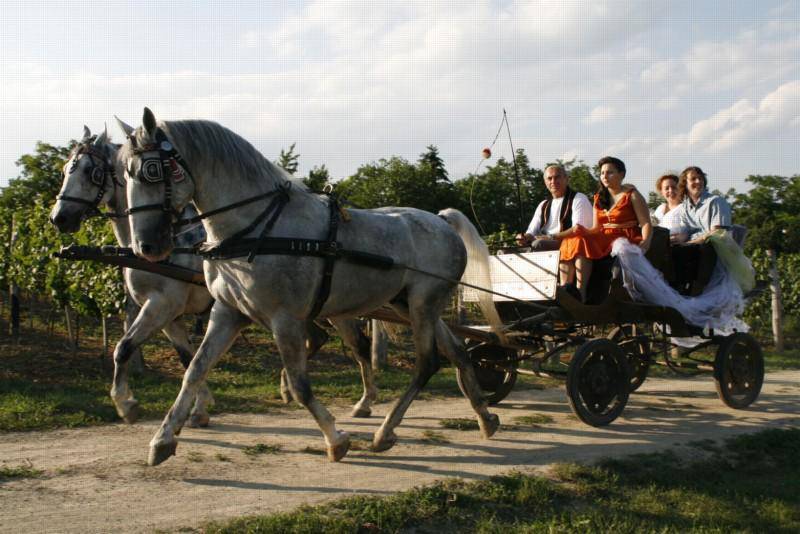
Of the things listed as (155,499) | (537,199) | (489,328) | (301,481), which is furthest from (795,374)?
(537,199)

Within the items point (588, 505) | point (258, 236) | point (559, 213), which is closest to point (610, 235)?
point (559, 213)

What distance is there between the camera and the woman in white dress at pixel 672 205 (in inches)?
326

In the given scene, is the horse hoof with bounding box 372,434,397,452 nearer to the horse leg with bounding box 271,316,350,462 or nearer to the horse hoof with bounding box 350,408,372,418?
the horse leg with bounding box 271,316,350,462

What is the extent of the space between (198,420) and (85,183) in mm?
2439

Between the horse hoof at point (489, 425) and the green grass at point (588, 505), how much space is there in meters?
1.11

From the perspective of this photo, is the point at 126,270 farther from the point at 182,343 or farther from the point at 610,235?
the point at 610,235

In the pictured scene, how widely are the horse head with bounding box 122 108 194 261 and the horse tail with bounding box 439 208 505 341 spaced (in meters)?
2.84

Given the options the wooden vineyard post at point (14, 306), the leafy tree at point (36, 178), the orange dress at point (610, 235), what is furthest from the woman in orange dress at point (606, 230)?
the leafy tree at point (36, 178)

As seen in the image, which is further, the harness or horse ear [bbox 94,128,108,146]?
horse ear [bbox 94,128,108,146]

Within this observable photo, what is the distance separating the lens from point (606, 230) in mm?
7164

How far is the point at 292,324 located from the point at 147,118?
1.67m

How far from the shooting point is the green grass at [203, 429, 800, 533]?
13.5ft

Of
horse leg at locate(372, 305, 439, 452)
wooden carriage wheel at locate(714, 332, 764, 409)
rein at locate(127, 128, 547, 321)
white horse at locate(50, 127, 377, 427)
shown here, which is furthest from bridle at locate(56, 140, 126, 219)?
wooden carriage wheel at locate(714, 332, 764, 409)

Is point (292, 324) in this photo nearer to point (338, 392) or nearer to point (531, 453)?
point (531, 453)
